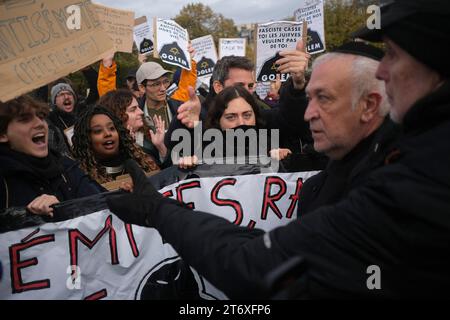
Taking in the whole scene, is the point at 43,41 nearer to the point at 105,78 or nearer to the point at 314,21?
the point at 105,78

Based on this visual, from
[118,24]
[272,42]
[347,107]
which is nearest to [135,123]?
[272,42]

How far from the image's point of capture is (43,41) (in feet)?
7.11

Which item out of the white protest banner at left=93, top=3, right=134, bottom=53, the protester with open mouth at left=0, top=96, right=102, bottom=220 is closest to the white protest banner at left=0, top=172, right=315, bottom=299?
the protester with open mouth at left=0, top=96, right=102, bottom=220

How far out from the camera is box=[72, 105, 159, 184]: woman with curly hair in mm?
2989

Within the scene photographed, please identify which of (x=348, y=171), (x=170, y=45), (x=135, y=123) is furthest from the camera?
(x=170, y=45)

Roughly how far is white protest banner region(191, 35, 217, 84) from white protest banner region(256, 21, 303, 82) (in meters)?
3.22

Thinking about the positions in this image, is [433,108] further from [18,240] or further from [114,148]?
[114,148]

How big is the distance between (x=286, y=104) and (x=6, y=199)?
1810 millimetres

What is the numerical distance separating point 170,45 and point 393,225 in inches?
196

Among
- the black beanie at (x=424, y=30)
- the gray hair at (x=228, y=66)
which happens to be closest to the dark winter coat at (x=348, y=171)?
the black beanie at (x=424, y=30)

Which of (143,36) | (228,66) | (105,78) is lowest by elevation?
(105,78)

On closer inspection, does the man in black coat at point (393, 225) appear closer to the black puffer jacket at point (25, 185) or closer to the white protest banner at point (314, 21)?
the black puffer jacket at point (25, 185)

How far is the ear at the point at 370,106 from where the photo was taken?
1750mm

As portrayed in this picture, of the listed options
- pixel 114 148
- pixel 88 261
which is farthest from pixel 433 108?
pixel 114 148
